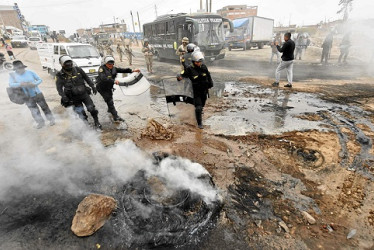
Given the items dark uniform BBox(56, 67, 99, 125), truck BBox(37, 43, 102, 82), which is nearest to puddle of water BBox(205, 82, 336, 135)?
dark uniform BBox(56, 67, 99, 125)

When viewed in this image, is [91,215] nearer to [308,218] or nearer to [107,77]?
[308,218]

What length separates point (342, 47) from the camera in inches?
448

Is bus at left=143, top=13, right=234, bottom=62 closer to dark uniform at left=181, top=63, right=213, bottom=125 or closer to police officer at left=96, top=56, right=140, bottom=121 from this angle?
police officer at left=96, top=56, right=140, bottom=121

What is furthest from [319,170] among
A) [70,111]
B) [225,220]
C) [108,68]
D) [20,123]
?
[20,123]

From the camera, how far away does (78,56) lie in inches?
369

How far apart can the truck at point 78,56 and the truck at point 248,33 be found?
53.4 ft

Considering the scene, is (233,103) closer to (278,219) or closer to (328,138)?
(328,138)

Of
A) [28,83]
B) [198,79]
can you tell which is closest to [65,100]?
[28,83]

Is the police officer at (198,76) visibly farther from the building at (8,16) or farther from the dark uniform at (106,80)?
the building at (8,16)

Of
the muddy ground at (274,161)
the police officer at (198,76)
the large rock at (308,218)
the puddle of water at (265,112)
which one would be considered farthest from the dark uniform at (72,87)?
the large rock at (308,218)

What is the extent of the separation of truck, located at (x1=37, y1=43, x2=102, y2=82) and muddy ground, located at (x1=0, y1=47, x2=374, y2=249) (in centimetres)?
332

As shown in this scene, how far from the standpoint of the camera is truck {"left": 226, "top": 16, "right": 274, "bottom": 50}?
2098 centimetres

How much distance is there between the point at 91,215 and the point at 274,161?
2.85 metres

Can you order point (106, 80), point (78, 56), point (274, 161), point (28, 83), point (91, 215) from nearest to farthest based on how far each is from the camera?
1. point (91, 215)
2. point (274, 161)
3. point (28, 83)
4. point (106, 80)
5. point (78, 56)
